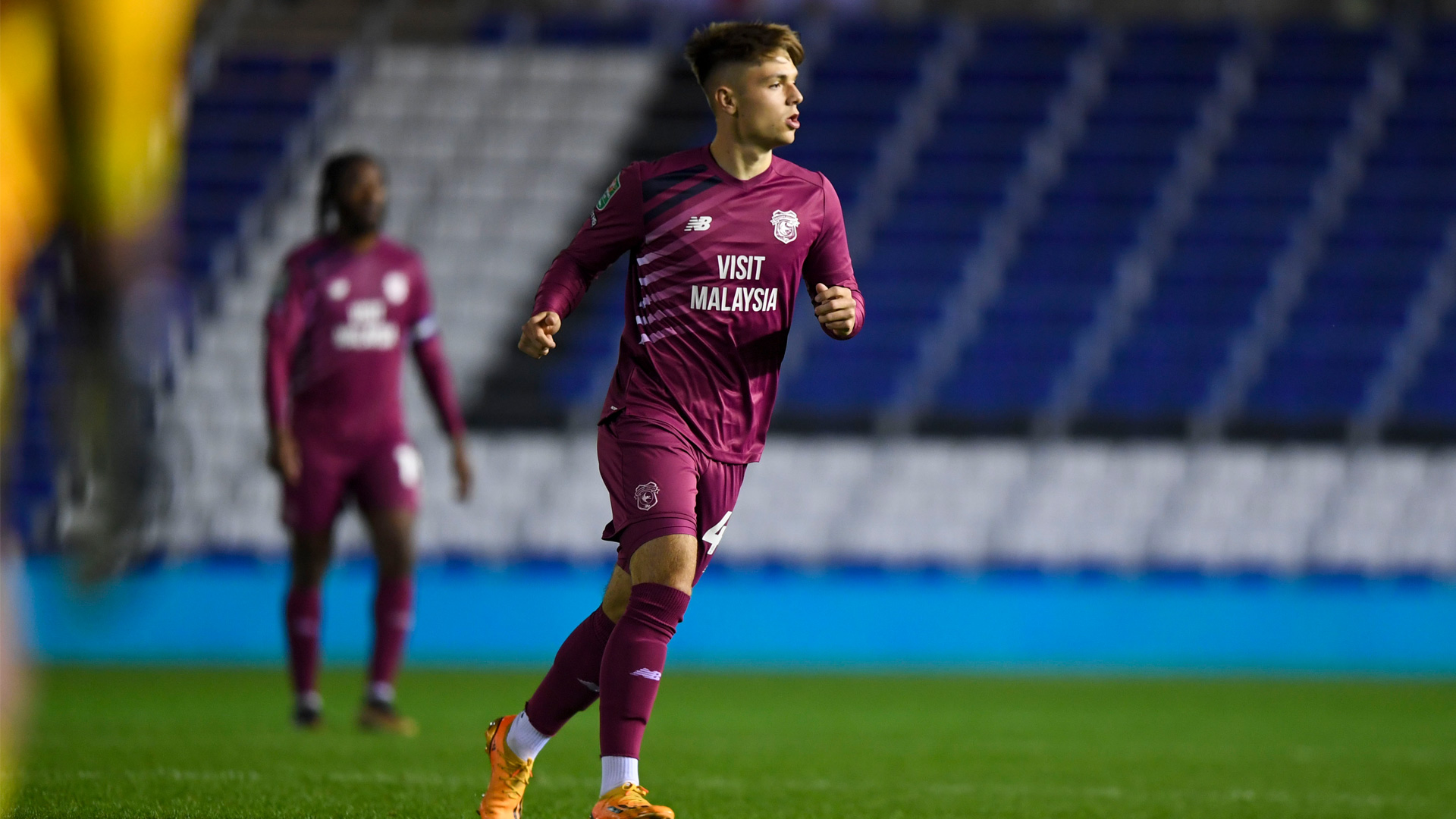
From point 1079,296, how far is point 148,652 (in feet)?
25.6

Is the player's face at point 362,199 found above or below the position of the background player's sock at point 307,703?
above

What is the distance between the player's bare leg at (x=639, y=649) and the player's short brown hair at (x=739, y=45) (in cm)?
111

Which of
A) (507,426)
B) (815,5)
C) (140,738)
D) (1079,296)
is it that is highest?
(815,5)

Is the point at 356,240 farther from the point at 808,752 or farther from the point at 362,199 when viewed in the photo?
the point at 808,752

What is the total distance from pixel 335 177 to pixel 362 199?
0.13 metres

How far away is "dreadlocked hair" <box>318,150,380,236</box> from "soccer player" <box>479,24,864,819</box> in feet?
9.43

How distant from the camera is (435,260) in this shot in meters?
15.8

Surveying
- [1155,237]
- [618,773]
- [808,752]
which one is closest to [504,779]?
[618,773]

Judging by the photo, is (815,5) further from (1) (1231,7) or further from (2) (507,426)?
(2) (507,426)

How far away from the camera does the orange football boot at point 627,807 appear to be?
3736 millimetres

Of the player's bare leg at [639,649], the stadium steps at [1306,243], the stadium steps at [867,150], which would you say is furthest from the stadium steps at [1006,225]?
the player's bare leg at [639,649]

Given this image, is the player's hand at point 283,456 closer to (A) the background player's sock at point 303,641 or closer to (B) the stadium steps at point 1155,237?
(A) the background player's sock at point 303,641

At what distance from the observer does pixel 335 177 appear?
6922mm

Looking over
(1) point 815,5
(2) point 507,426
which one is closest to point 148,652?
(2) point 507,426
